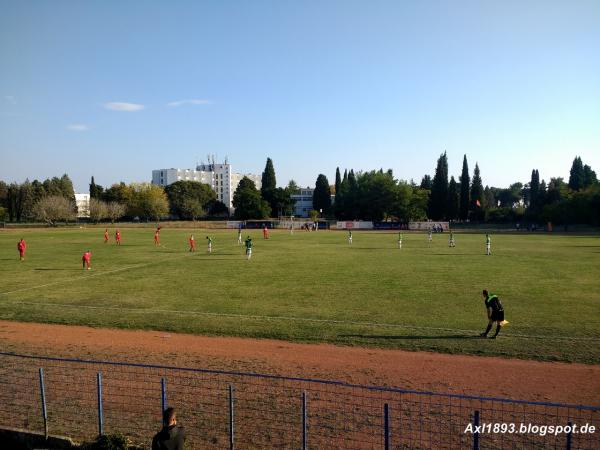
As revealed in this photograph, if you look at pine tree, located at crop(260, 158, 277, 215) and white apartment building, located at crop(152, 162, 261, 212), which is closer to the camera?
pine tree, located at crop(260, 158, 277, 215)

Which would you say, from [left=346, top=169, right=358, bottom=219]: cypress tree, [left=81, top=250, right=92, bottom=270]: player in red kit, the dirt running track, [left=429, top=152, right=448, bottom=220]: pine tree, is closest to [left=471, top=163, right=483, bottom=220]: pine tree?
[left=429, top=152, right=448, bottom=220]: pine tree

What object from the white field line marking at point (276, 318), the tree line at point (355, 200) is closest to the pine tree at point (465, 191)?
the tree line at point (355, 200)

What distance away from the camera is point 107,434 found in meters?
8.15

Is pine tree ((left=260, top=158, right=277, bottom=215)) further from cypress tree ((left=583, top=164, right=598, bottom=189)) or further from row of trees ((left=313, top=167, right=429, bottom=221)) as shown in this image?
cypress tree ((left=583, top=164, right=598, bottom=189))

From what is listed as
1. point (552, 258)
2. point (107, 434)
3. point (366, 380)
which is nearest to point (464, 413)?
point (366, 380)

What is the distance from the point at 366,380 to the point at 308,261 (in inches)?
886

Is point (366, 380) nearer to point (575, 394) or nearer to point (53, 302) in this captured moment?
point (575, 394)

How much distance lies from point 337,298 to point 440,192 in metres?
84.3

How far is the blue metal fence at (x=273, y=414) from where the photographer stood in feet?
26.5

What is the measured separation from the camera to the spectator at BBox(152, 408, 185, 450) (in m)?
5.98

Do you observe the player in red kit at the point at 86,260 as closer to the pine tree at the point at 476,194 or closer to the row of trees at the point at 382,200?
the row of trees at the point at 382,200

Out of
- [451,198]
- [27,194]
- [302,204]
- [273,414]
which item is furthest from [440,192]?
[27,194]

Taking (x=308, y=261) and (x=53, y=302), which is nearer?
(x=53, y=302)

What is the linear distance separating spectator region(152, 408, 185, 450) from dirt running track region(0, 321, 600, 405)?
5.55 metres
